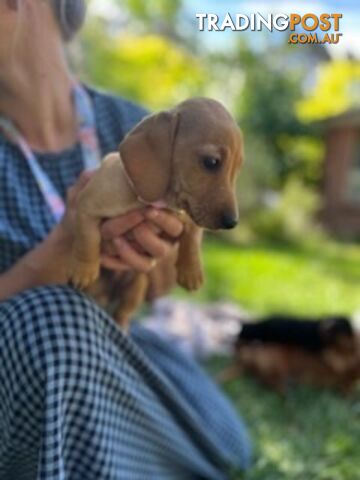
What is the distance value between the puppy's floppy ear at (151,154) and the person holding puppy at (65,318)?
0.39ft

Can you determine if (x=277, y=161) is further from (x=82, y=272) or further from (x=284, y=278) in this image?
(x=82, y=272)

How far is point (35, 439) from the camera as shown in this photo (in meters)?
1.17

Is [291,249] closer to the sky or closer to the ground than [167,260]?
closer to the ground

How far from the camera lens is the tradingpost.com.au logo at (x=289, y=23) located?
1036 millimetres

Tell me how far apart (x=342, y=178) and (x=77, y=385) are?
6.83 metres

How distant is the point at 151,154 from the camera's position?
0.99m

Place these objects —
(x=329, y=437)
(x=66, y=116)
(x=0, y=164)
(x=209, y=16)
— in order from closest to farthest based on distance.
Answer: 1. (x=209, y=16)
2. (x=0, y=164)
3. (x=66, y=116)
4. (x=329, y=437)

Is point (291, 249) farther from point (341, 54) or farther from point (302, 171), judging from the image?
point (341, 54)

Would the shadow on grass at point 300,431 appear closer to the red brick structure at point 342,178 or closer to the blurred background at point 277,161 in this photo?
the blurred background at point 277,161

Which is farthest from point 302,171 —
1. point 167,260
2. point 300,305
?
point 167,260

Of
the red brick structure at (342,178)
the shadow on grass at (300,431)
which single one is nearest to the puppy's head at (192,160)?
the shadow on grass at (300,431)

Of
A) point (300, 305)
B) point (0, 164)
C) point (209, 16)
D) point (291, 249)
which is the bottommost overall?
point (291, 249)

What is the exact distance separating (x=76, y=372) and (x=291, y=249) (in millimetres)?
4973

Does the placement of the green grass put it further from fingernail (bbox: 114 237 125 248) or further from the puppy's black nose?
the puppy's black nose
